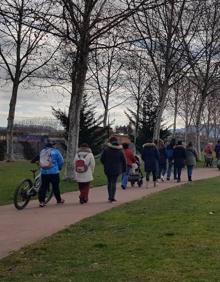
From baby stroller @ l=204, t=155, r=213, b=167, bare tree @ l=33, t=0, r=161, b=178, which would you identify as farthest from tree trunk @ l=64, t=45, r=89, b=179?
baby stroller @ l=204, t=155, r=213, b=167

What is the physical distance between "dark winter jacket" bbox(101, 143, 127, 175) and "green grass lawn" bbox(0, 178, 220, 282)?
127 inches

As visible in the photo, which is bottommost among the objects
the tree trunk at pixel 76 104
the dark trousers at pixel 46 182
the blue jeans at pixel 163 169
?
the dark trousers at pixel 46 182

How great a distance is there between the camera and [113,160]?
16.4 m

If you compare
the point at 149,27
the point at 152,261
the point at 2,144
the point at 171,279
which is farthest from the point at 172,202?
the point at 2,144

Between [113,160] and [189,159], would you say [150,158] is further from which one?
[113,160]

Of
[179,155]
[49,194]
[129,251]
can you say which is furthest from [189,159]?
[129,251]

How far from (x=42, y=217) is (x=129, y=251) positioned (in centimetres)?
474

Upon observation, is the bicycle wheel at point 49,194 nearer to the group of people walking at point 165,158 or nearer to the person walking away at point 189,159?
the group of people walking at point 165,158

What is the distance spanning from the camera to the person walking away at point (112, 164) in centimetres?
1623

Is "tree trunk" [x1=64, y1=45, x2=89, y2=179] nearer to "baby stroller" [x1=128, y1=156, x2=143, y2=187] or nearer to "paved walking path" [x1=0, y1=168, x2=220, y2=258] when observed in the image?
"baby stroller" [x1=128, y1=156, x2=143, y2=187]

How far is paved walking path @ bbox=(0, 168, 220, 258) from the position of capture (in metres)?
10.2

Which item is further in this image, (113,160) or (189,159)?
(189,159)

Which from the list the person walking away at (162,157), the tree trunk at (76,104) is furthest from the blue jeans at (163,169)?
the tree trunk at (76,104)

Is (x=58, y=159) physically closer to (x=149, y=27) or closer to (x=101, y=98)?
(x=149, y=27)
